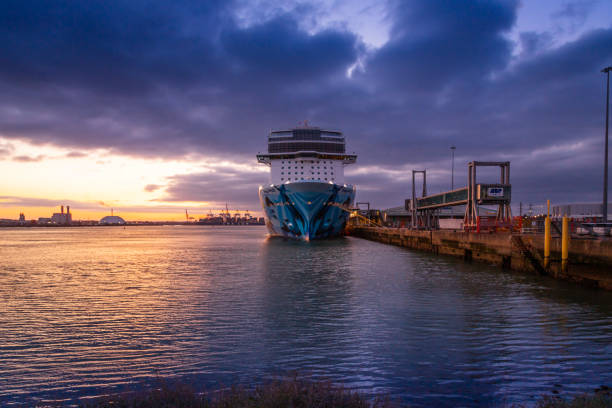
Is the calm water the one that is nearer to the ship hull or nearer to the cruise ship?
the ship hull

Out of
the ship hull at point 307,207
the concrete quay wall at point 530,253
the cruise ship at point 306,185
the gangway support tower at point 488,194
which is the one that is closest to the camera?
the concrete quay wall at point 530,253

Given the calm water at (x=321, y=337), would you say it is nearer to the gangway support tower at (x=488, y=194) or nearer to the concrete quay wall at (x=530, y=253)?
the concrete quay wall at (x=530, y=253)

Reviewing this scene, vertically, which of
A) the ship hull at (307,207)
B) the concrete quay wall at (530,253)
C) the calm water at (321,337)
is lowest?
the calm water at (321,337)

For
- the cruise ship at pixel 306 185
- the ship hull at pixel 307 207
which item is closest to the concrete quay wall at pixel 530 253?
the ship hull at pixel 307 207

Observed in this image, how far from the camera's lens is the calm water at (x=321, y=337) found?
21.3ft

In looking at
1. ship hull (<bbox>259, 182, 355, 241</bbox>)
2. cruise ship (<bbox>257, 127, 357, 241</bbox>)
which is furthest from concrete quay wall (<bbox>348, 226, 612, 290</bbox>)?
cruise ship (<bbox>257, 127, 357, 241</bbox>)

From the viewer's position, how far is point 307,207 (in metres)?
42.6

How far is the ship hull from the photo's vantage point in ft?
137

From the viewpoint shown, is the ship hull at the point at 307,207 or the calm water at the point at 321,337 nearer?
the calm water at the point at 321,337

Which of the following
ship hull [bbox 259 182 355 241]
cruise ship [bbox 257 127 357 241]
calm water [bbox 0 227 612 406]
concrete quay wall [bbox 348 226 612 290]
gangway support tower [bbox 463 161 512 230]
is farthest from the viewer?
cruise ship [bbox 257 127 357 241]

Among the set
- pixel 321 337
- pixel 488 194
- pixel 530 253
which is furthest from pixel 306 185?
pixel 321 337

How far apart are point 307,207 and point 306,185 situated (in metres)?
2.70

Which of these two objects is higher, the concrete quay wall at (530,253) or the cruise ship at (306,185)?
the cruise ship at (306,185)

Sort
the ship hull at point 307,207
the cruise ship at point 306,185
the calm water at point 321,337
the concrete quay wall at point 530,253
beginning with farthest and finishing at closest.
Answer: the cruise ship at point 306,185 → the ship hull at point 307,207 → the concrete quay wall at point 530,253 → the calm water at point 321,337
